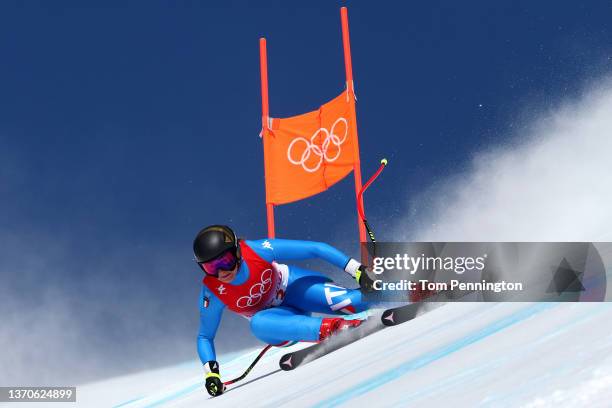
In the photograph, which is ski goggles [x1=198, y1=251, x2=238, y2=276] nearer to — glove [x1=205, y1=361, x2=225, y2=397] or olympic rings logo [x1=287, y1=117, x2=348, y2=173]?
glove [x1=205, y1=361, x2=225, y2=397]

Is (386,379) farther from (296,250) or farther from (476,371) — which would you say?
(296,250)

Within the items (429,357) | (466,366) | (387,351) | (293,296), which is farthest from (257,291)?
(466,366)

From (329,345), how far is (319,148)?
137 inches

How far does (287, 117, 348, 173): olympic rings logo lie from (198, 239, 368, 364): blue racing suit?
262 cm

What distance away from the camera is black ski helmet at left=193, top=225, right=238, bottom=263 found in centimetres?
471

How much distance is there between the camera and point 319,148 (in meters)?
8.04

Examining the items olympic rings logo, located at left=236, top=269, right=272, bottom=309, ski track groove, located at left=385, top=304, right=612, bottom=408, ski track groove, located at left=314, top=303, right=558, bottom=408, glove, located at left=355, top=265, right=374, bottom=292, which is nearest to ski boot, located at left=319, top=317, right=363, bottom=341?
glove, located at left=355, top=265, right=374, bottom=292

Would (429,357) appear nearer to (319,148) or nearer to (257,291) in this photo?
(257,291)

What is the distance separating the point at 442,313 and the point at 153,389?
3.73 meters

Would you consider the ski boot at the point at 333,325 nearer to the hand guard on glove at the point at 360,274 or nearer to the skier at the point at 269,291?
the skier at the point at 269,291

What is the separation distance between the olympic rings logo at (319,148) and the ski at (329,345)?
3.21m

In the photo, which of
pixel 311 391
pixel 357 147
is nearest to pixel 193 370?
pixel 357 147

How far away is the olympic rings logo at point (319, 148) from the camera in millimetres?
7812

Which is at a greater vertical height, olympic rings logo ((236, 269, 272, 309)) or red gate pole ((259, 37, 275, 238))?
red gate pole ((259, 37, 275, 238))
